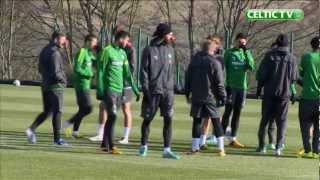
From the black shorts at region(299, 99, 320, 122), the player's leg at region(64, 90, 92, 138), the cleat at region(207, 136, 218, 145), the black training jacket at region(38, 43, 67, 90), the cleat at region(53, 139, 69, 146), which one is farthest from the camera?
the cleat at region(207, 136, 218, 145)

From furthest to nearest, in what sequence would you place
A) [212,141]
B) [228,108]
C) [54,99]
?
[212,141], [228,108], [54,99]

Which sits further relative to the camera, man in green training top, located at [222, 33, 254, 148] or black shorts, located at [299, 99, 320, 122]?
man in green training top, located at [222, 33, 254, 148]

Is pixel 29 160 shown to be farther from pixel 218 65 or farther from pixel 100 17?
pixel 100 17

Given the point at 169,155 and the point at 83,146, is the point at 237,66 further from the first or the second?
the point at 83,146

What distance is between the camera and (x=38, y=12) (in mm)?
43781

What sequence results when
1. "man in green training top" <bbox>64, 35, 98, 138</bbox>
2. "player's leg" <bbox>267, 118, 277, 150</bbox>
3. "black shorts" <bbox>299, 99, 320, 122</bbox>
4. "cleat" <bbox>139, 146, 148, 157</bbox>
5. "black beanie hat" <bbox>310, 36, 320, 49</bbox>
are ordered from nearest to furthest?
"cleat" <bbox>139, 146, 148, 157</bbox> → "black beanie hat" <bbox>310, 36, 320, 49</bbox> → "black shorts" <bbox>299, 99, 320, 122</bbox> → "player's leg" <bbox>267, 118, 277, 150</bbox> → "man in green training top" <bbox>64, 35, 98, 138</bbox>

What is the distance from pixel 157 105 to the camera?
13719 mm

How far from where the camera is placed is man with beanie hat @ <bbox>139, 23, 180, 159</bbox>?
13617mm

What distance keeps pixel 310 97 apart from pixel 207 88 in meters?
1.75

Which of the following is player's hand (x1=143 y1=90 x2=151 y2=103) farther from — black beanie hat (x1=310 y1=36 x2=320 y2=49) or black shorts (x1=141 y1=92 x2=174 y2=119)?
black beanie hat (x1=310 y1=36 x2=320 y2=49)

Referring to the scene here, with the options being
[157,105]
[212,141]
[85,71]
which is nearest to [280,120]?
[212,141]

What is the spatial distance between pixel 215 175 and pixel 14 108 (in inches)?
474

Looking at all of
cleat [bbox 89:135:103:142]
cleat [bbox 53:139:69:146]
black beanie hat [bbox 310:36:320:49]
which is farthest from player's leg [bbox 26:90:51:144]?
black beanie hat [bbox 310:36:320:49]

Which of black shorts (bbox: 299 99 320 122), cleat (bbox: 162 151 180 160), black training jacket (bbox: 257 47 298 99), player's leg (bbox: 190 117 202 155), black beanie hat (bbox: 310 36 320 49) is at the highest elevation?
black beanie hat (bbox: 310 36 320 49)
